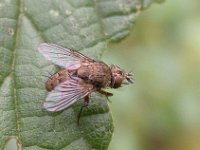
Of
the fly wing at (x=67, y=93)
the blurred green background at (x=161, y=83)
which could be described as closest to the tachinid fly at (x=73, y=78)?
the fly wing at (x=67, y=93)

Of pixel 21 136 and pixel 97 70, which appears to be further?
pixel 97 70

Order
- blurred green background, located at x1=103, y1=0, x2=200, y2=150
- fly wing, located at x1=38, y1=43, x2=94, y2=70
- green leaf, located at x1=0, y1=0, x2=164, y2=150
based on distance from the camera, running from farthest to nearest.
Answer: blurred green background, located at x1=103, y1=0, x2=200, y2=150 → fly wing, located at x1=38, y1=43, x2=94, y2=70 → green leaf, located at x1=0, y1=0, x2=164, y2=150

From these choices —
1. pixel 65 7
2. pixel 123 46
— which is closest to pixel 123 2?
pixel 65 7

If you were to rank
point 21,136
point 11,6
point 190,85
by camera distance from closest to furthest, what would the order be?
point 21,136
point 11,6
point 190,85

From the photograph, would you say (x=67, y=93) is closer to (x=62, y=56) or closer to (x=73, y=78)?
(x=73, y=78)

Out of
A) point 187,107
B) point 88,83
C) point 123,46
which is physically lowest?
point 187,107

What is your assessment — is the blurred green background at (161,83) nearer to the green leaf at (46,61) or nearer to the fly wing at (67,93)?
the green leaf at (46,61)

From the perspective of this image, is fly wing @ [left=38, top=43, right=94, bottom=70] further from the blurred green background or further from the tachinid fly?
the blurred green background

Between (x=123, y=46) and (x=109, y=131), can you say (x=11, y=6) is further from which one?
(x=123, y=46)

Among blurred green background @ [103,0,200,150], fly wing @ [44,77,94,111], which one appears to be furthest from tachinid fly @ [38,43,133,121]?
blurred green background @ [103,0,200,150]
